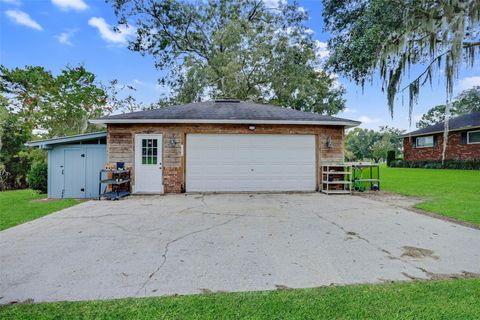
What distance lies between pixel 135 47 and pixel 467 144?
80.1 ft

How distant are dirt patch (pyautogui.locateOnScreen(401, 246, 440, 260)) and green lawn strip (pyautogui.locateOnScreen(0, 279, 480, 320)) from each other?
0.83 meters

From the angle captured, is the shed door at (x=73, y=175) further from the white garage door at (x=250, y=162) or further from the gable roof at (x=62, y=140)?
the white garage door at (x=250, y=162)

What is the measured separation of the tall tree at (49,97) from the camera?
46.9ft

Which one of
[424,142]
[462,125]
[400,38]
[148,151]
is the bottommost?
[148,151]

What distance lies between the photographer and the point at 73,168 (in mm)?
8133

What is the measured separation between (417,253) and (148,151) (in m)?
7.60

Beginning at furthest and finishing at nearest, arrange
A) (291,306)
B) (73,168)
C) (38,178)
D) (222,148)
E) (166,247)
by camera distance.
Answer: (38,178) → (222,148) → (73,168) → (166,247) → (291,306)

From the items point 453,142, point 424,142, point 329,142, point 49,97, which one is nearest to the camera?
point 329,142

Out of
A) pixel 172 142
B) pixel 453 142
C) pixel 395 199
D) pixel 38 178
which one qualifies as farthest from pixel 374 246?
pixel 453 142

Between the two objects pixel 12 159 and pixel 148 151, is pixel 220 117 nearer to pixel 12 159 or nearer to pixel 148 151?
pixel 148 151

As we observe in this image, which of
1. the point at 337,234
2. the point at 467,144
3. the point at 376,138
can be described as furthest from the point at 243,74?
the point at 376,138

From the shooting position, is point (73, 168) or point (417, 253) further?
point (73, 168)

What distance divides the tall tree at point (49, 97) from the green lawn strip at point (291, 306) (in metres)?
15.3

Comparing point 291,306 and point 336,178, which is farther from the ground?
point 336,178
